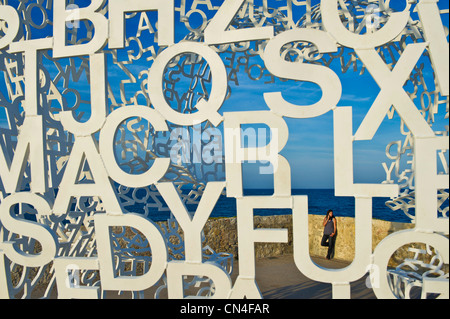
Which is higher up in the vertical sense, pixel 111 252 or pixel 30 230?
pixel 30 230

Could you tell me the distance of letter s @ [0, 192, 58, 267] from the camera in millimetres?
2943

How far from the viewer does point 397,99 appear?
8.04 ft

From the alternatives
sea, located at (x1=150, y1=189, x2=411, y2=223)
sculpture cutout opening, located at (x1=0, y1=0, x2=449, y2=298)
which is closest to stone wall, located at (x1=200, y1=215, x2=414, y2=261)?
sculpture cutout opening, located at (x1=0, y1=0, x2=449, y2=298)

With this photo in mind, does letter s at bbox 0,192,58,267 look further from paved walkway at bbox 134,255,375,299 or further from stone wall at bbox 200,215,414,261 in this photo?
stone wall at bbox 200,215,414,261

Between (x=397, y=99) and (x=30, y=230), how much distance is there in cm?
294

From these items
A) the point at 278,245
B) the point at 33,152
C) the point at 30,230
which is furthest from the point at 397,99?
the point at 278,245

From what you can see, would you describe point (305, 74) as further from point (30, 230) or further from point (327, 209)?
point (327, 209)

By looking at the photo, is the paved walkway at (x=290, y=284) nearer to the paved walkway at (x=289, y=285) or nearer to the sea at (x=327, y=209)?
the paved walkway at (x=289, y=285)

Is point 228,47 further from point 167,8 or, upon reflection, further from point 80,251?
point 80,251

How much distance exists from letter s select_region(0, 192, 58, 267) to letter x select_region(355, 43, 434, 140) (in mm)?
2466

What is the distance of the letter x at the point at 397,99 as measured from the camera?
7.96ft
